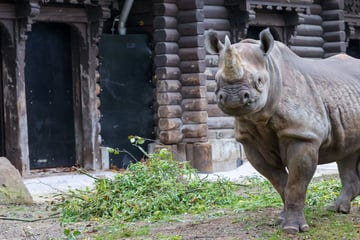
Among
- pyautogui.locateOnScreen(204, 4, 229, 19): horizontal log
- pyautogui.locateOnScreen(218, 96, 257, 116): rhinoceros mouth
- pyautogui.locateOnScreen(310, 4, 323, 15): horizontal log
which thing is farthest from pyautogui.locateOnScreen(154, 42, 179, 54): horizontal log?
pyautogui.locateOnScreen(218, 96, 257, 116): rhinoceros mouth

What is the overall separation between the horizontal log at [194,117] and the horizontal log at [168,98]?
289 mm

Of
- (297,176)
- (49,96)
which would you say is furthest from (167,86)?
(297,176)

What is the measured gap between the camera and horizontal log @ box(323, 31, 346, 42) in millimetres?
18922

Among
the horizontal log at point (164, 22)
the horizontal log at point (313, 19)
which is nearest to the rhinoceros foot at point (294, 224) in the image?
the horizontal log at point (164, 22)

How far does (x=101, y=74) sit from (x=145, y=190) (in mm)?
6212

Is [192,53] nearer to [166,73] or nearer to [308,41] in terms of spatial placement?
[166,73]

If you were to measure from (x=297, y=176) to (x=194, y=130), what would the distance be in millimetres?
8753

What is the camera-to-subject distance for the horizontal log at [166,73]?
15.3 metres

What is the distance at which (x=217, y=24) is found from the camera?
16.2 m

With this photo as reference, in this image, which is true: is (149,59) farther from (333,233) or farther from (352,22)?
(333,233)

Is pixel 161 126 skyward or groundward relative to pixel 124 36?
groundward

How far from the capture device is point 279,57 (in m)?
6.93

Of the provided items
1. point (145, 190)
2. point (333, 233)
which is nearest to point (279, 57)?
point (333, 233)

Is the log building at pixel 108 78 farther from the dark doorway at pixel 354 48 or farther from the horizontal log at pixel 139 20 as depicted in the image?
the dark doorway at pixel 354 48
